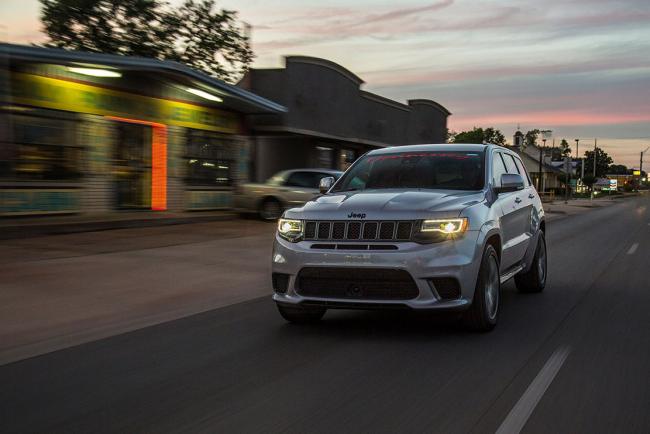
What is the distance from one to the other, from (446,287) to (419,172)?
174cm

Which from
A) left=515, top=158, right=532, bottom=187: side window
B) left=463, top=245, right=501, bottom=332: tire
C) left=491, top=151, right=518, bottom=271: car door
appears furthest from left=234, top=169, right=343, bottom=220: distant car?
left=463, top=245, right=501, bottom=332: tire

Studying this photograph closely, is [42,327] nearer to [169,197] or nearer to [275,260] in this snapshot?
[275,260]

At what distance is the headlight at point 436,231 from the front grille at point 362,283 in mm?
335

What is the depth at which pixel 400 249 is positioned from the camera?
5902mm

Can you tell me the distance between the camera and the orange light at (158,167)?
19.8 meters

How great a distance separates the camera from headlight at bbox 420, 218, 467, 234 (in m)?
5.98

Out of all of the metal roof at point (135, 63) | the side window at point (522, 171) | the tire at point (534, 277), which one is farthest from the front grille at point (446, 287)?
the metal roof at point (135, 63)

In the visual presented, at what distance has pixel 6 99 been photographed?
583 inches

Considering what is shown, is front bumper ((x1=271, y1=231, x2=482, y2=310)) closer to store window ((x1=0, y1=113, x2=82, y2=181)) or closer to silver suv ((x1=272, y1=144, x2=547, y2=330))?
silver suv ((x1=272, y1=144, x2=547, y2=330))

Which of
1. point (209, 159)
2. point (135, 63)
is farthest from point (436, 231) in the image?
point (209, 159)

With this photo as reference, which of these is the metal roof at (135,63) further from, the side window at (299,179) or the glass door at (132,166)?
the side window at (299,179)

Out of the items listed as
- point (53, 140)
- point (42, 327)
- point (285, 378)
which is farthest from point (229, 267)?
point (53, 140)

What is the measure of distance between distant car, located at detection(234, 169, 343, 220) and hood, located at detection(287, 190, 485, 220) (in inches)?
506

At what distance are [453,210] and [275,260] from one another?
1.62 m
